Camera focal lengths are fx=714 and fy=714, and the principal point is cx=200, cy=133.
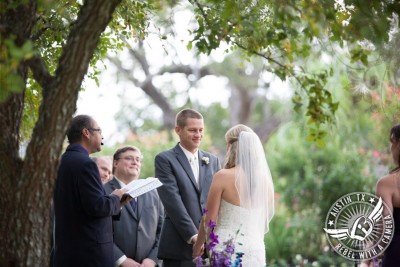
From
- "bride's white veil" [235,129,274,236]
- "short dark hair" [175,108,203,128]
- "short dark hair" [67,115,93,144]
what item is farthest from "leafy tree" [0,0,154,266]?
"short dark hair" [175,108,203,128]

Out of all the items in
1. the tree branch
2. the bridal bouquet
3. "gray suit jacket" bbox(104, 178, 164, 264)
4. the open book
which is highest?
the tree branch

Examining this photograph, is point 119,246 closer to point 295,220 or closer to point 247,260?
point 247,260

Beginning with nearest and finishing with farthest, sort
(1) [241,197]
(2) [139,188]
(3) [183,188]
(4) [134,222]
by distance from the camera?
1. (2) [139,188]
2. (1) [241,197]
3. (3) [183,188]
4. (4) [134,222]

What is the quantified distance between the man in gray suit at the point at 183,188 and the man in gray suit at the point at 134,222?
21cm

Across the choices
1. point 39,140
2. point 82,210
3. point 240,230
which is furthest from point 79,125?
point 240,230

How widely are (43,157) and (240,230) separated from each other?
197cm

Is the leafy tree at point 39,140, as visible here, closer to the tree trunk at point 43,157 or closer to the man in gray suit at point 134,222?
the tree trunk at point 43,157

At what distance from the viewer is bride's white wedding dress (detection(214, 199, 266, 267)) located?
5.22 m

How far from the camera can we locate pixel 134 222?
A: 599cm

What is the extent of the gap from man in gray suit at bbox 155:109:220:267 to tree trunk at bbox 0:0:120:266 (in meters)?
1.92

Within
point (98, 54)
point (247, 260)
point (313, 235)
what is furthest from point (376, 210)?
point (313, 235)

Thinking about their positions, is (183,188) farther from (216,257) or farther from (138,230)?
(216,257)

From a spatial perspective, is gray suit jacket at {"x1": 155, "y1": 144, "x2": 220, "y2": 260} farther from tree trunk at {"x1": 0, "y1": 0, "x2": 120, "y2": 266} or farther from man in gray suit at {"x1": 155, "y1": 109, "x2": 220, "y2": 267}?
tree trunk at {"x1": 0, "y1": 0, "x2": 120, "y2": 266}

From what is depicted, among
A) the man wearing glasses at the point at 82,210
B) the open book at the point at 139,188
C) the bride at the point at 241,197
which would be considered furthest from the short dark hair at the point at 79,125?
the bride at the point at 241,197
